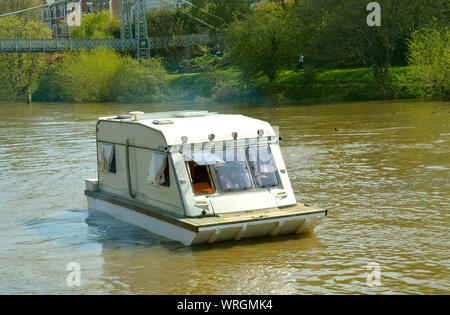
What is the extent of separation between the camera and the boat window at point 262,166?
569 inches

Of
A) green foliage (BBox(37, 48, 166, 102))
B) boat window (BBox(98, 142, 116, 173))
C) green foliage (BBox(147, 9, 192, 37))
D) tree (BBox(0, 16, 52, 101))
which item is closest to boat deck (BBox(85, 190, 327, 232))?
boat window (BBox(98, 142, 116, 173))

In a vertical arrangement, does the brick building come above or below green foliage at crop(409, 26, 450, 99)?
above

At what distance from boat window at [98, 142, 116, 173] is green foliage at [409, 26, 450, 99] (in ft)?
122

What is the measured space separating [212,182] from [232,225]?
3.67ft

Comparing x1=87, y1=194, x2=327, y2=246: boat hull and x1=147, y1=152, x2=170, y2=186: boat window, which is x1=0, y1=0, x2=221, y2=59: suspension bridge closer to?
x1=147, y1=152, x2=170, y2=186: boat window

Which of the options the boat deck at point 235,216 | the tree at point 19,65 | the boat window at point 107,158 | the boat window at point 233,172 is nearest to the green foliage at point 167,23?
the tree at point 19,65

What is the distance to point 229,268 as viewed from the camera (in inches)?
500

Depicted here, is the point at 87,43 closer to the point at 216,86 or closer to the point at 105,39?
the point at 105,39

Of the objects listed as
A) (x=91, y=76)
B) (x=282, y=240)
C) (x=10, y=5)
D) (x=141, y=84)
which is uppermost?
(x=10, y=5)

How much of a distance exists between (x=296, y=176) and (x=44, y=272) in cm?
1092

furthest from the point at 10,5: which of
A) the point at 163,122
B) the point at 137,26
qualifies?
the point at 163,122

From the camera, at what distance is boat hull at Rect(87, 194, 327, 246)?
13336 millimetres

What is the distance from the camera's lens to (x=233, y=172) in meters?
14.3

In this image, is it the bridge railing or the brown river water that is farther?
the bridge railing
